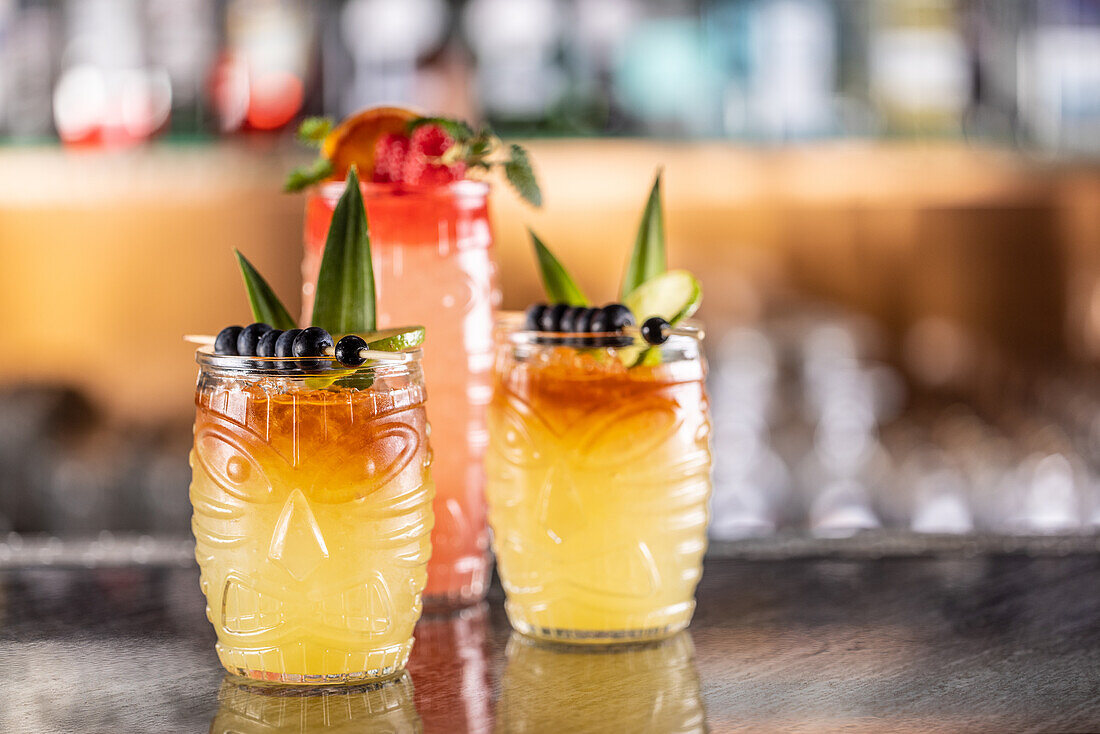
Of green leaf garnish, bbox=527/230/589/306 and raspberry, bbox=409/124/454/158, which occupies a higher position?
raspberry, bbox=409/124/454/158

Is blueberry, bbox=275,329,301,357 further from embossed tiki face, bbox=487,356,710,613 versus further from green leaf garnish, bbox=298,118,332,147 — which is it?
green leaf garnish, bbox=298,118,332,147

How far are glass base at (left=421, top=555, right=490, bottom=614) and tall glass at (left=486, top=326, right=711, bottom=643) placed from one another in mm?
105

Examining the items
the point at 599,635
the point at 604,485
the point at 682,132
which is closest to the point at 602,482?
the point at 604,485

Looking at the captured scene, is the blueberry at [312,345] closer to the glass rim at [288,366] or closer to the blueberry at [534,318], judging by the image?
the glass rim at [288,366]

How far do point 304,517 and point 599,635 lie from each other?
23 cm

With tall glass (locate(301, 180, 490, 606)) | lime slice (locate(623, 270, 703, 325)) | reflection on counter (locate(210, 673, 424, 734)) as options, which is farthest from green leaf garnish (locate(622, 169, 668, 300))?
reflection on counter (locate(210, 673, 424, 734))

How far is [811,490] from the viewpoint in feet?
7.84

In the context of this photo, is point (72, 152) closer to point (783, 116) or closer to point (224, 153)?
point (224, 153)

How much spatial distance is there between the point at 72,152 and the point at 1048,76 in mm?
1884

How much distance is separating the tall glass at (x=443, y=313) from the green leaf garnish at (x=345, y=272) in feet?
0.55

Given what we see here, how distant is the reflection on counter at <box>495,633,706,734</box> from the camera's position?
2.37 ft

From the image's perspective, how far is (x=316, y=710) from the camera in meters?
0.75

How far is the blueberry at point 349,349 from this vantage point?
0.75 m

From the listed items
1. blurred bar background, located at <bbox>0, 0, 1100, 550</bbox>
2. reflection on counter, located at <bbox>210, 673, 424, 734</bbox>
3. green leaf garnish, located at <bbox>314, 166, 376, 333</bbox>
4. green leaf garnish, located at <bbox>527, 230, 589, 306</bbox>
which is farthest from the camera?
blurred bar background, located at <bbox>0, 0, 1100, 550</bbox>
